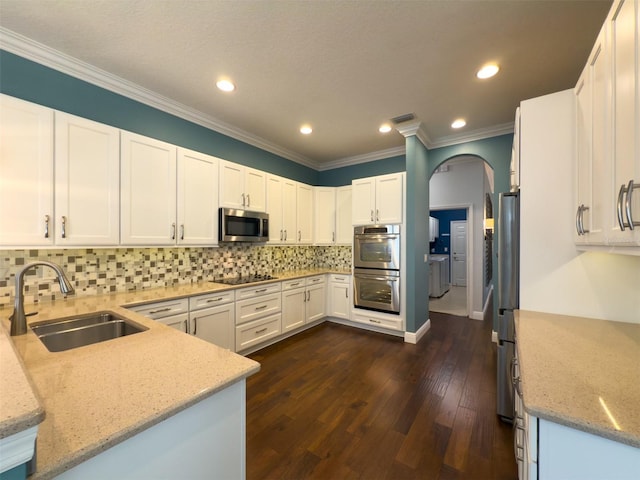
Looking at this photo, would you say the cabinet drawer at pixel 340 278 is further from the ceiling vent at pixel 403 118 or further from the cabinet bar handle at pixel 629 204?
the cabinet bar handle at pixel 629 204

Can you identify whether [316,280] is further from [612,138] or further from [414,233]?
[612,138]

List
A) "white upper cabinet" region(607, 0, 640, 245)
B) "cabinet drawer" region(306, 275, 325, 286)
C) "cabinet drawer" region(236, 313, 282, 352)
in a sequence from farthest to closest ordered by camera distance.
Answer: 1. "cabinet drawer" region(306, 275, 325, 286)
2. "cabinet drawer" region(236, 313, 282, 352)
3. "white upper cabinet" region(607, 0, 640, 245)

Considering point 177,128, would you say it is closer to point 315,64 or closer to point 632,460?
point 315,64

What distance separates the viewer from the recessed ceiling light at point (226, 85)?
2.44 meters

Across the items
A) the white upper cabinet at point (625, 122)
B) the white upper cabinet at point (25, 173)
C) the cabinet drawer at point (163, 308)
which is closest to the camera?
the white upper cabinet at point (625, 122)

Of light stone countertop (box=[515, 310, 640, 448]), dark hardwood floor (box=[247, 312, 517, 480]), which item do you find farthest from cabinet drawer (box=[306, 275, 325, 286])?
light stone countertop (box=[515, 310, 640, 448])

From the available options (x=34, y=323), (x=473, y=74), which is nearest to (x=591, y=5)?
(x=473, y=74)

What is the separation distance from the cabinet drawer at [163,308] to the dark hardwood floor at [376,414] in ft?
3.21

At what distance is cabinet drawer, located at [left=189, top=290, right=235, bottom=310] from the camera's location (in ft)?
8.09

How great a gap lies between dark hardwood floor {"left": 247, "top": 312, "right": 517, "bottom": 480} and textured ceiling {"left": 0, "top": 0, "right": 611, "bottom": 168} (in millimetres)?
2879

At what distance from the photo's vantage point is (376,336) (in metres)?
3.67

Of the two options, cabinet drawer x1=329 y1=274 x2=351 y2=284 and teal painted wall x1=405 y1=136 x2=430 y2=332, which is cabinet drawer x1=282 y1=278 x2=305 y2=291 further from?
teal painted wall x1=405 y1=136 x2=430 y2=332

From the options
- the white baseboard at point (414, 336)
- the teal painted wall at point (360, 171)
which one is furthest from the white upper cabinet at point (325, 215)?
the white baseboard at point (414, 336)

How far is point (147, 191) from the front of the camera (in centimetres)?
236
